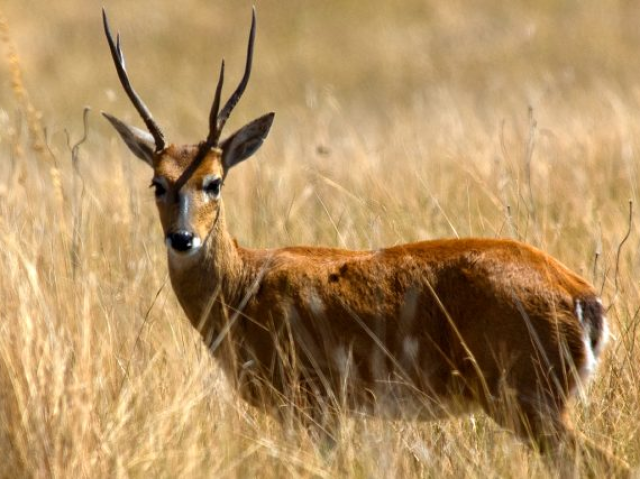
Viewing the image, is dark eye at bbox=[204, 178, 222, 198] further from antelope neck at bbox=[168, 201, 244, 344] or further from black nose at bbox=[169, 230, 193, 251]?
black nose at bbox=[169, 230, 193, 251]

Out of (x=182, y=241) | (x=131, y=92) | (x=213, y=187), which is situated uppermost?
(x=131, y=92)

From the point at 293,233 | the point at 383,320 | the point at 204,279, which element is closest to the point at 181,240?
the point at 204,279

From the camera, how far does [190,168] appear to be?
19.0 feet

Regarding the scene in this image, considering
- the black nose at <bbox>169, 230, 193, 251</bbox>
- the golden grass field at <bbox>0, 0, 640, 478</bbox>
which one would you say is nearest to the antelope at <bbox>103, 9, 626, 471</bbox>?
the black nose at <bbox>169, 230, 193, 251</bbox>

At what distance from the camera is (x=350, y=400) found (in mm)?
5273

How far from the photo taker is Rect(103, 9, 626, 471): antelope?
485 cm

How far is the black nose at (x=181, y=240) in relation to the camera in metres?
5.50

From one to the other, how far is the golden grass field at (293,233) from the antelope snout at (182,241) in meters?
0.35

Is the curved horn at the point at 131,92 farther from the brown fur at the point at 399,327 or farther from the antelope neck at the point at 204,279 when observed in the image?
the antelope neck at the point at 204,279

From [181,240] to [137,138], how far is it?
0.82 metres

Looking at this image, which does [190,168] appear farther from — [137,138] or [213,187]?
[137,138]

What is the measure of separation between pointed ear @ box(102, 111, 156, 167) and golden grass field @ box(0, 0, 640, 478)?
0.26 meters

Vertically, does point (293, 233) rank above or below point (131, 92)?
below

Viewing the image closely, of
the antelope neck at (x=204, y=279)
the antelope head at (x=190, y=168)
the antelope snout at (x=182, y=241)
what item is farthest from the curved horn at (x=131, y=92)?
the antelope snout at (x=182, y=241)
